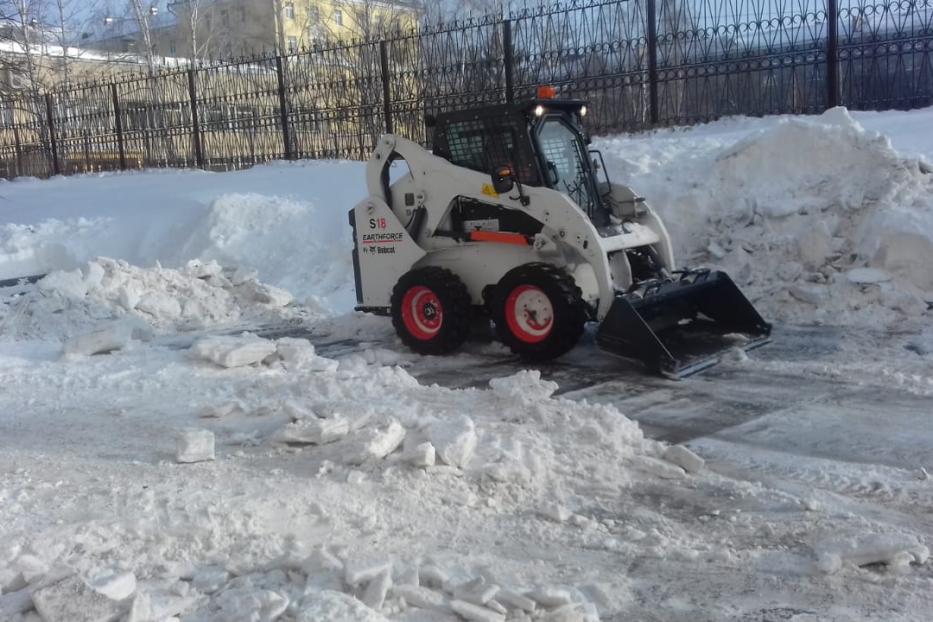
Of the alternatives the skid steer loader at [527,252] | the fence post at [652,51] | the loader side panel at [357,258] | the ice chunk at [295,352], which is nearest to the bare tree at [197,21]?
the fence post at [652,51]

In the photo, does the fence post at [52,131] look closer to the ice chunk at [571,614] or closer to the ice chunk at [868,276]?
the ice chunk at [868,276]

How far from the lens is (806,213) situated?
10.7 metres

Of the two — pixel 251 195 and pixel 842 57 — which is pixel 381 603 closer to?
pixel 842 57

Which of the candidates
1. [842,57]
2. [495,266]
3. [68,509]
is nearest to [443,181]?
[495,266]

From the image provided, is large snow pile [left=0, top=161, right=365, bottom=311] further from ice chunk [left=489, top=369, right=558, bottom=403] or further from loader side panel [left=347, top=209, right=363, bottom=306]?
ice chunk [left=489, top=369, right=558, bottom=403]

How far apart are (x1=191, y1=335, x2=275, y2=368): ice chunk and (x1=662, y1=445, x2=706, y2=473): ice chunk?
13.2 ft

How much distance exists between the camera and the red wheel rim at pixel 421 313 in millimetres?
8992

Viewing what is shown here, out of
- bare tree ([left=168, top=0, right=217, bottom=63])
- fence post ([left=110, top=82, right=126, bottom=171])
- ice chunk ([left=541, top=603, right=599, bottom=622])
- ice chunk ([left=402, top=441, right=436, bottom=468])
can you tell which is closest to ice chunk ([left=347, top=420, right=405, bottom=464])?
ice chunk ([left=402, top=441, right=436, bottom=468])

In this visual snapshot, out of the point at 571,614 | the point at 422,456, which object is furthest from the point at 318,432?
the point at 571,614

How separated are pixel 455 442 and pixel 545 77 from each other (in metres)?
10.7

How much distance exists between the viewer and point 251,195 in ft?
50.9

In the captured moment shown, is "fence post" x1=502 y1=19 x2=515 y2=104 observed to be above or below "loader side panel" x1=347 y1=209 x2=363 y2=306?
above

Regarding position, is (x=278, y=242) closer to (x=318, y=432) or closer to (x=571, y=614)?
(x=318, y=432)

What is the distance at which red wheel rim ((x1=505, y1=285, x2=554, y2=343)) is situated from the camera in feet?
27.0
